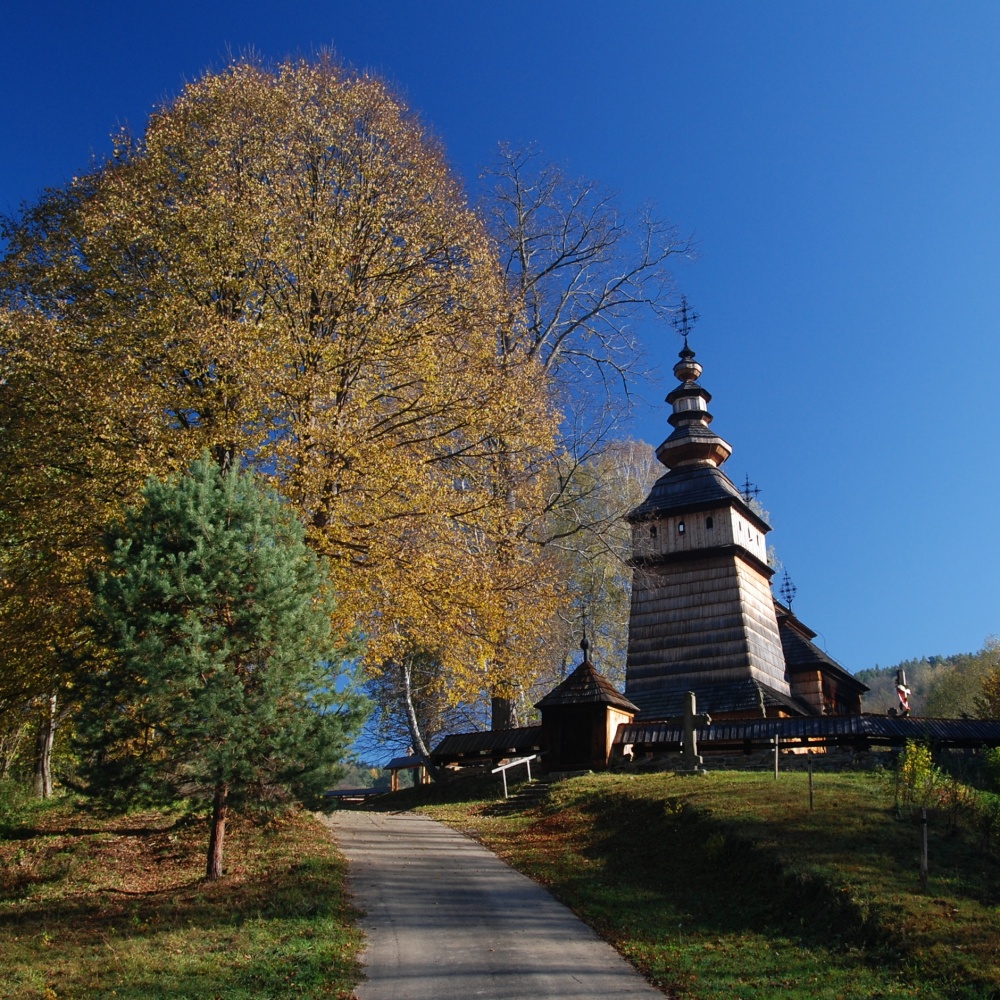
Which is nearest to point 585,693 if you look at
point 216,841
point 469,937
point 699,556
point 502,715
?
point 502,715

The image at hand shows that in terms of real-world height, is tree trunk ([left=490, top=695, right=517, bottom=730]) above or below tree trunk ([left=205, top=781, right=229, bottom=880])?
above

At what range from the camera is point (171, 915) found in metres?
9.11

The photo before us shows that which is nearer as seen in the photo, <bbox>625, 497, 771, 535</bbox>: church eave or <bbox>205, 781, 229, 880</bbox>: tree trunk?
<bbox>205, 781, 229, 880</bbox>: tree trunk

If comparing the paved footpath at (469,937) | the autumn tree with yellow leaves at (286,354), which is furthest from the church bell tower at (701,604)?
the paved footpath at (469,937)

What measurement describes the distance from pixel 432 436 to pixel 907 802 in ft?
29.6

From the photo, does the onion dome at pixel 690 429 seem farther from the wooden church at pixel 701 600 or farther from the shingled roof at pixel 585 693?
the shingled roof at pixel 585 693

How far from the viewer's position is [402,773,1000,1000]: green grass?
299 inches

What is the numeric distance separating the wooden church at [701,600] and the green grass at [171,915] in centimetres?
1524

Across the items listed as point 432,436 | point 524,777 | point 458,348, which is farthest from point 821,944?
point 524,777

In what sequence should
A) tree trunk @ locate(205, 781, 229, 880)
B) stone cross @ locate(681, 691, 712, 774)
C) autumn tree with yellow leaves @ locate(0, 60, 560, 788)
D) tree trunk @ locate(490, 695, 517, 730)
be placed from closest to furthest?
1. tree trunk @ locate(205, 781, 229, 880)
2. autumn tree with yellow leaves @ locate(0, 60, 560, 788)
3. stone cross @ locate(681, 691, 712, 774)
4. tree trunk @ locate(490, 695, 517, 730)

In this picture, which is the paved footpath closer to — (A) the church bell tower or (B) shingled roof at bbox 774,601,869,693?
(A) the church bell tower

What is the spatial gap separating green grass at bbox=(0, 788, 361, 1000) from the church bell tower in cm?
1523

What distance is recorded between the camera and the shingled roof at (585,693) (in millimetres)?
20516

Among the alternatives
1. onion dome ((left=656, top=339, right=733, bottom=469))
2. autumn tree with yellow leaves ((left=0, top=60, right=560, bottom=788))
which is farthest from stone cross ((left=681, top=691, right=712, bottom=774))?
onion dome ((left=656, top=339, right=733, bottom=469))
